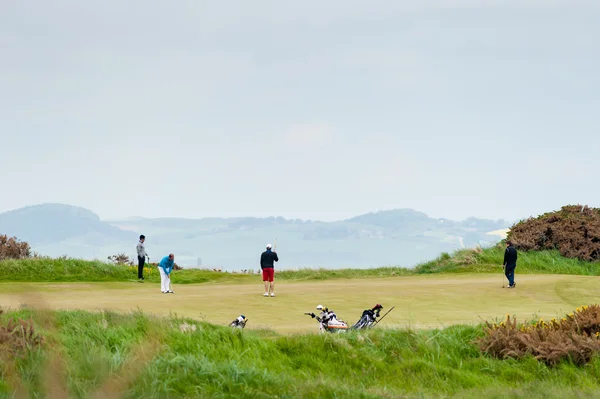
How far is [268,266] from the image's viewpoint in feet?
97.1

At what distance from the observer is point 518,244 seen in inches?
1697

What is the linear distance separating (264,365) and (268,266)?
15852 mm

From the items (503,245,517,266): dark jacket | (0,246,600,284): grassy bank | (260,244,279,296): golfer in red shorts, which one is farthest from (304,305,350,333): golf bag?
(0,246,600,284): grassy bank

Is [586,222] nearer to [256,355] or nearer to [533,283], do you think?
[533,283]

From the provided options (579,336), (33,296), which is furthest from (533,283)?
(33,296)

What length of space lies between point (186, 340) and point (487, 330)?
21.3 ft

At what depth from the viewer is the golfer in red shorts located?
29484mm

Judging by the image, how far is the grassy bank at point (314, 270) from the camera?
38062 mm

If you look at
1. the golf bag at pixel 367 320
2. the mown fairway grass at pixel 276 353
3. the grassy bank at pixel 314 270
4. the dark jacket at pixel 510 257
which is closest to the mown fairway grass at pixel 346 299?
the mown fairway grass at pixel 276 353

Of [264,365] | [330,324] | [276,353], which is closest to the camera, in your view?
[264,365]

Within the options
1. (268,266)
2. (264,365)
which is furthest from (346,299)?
(264,365)

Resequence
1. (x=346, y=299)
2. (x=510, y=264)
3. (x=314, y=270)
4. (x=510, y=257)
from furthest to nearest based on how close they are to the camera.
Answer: (x=314, y=270)
(x=510, y=264)
(x=510, y=257)
(x=346, y=299)

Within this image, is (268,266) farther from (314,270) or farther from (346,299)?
(314,270)

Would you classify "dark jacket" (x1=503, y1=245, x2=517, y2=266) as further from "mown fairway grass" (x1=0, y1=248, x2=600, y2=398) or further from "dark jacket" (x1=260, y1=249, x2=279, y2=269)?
"dark jacket" (x1=260, y1=249, x2=279, y2=269)
